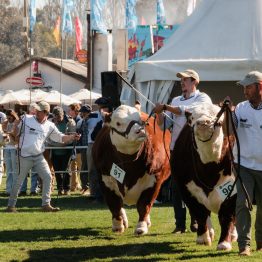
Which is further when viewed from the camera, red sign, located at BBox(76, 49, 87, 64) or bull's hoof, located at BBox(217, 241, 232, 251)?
red sign, located at BBox(76, 49, 87, 64)

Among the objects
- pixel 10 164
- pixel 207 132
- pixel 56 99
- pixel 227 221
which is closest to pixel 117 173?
pixel 227 221

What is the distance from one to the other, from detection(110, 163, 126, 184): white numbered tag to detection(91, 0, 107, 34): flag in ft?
73.9

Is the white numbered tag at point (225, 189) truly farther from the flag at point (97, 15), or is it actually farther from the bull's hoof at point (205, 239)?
the flag at point (97, 15)

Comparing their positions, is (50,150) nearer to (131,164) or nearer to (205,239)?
(131,164)

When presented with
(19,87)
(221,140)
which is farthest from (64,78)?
(221,140)

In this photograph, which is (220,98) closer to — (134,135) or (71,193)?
(71,193)

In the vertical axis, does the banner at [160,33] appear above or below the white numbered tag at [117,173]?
above

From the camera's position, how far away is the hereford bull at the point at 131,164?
10797 millimetres

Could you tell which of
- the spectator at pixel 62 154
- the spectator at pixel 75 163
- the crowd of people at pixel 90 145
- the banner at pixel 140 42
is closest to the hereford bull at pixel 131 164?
the crowd of people at pixel 90 145

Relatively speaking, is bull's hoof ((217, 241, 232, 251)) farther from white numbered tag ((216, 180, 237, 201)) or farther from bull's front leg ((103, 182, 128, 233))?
bull's front leg ((103, 182, 128, 233))

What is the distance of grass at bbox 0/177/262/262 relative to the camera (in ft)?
30.0

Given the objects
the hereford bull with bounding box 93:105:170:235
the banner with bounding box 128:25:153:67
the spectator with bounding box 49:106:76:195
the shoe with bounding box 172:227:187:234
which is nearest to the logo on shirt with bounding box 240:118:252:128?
the hereford bull with bounding box 93:105:170:235

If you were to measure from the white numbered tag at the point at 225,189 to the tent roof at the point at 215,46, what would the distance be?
665cm

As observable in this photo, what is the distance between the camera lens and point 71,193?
18.8 meters
